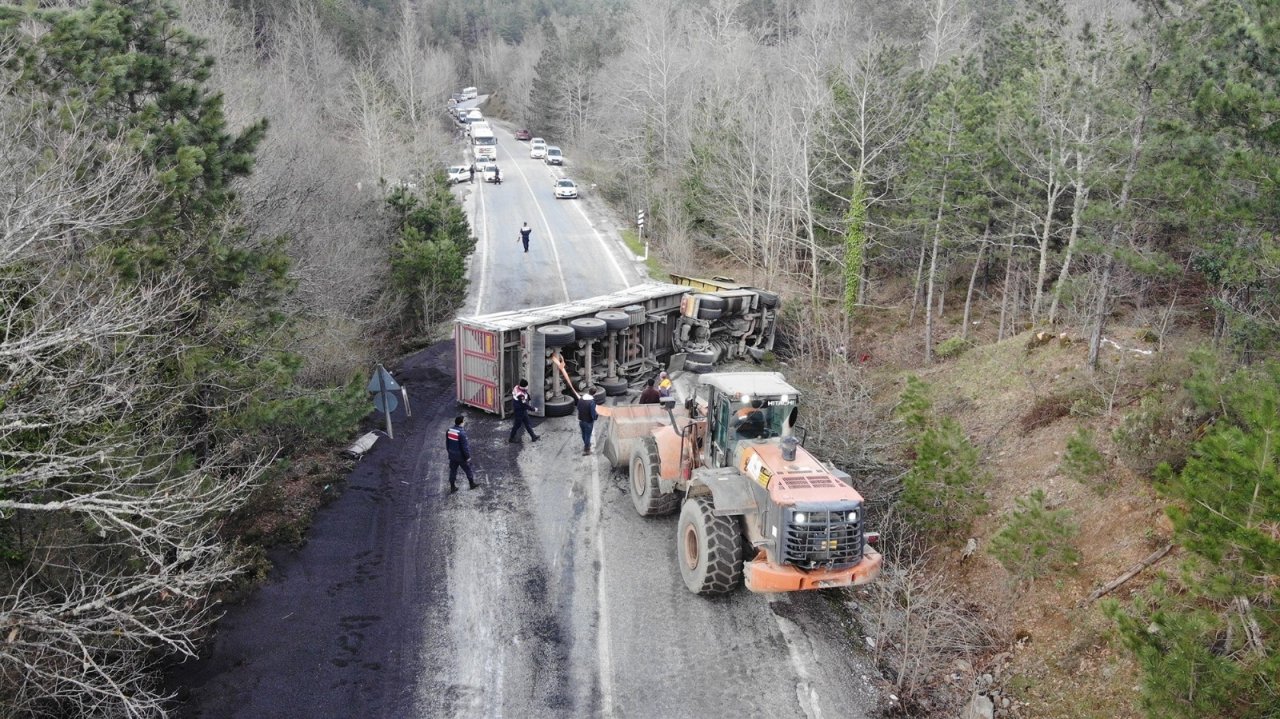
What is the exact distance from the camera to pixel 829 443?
12.8 metres

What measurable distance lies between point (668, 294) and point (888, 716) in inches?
511

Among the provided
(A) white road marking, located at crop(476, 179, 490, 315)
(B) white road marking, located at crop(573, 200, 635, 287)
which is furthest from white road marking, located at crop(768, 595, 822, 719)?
(B) white road marking, located at crop(573, 200, 635, 287)

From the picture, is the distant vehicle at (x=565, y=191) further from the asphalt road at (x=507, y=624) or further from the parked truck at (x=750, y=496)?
the parked truck at (x=750, y=496)

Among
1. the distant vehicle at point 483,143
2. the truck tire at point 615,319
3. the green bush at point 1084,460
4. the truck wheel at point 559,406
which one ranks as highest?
the distant vehicle at point 483,143

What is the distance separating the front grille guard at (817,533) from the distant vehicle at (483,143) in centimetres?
5092

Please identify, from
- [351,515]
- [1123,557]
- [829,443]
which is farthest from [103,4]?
[1123,557]

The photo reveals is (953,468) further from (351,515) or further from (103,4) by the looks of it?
(103,4)

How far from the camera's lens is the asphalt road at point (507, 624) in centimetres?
831

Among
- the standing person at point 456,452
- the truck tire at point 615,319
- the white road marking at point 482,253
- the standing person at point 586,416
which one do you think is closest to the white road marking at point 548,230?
the white road marking at point 482,253

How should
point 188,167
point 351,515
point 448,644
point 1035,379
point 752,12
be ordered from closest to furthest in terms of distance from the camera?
point 448,644, point 188,167, point 351,515, point 1035,379, point 752,12

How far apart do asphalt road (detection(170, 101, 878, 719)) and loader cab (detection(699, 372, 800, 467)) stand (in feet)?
6.42

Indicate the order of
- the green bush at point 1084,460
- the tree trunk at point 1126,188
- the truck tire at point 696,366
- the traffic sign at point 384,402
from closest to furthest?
the green bush at point 1084,460 < the tree trunk at point 1126,188 < the traffic sign at point 384,402 < the truck tire at point 696,366

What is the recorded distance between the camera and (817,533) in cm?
877

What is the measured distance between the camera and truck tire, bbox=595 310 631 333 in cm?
1736
